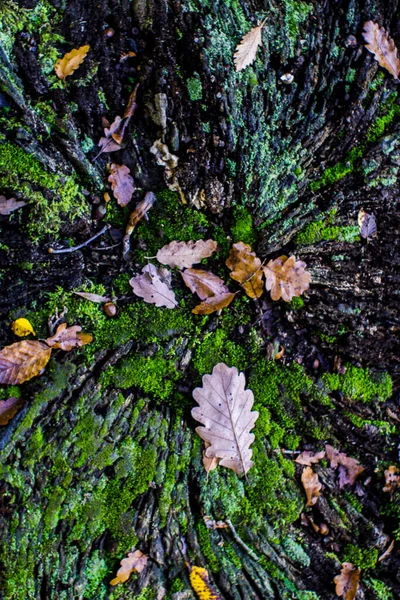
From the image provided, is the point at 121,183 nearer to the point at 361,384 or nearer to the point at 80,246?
the point at 80,246

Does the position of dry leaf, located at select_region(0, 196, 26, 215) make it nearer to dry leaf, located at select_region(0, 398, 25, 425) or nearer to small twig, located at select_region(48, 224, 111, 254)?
small twig, located at select_region(48, 224, 111, 254)

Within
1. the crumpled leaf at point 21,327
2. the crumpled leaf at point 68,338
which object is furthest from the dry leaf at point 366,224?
the crumpled leaf at point 21,327

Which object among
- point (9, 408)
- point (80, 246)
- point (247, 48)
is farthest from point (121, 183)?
point (9, 408)

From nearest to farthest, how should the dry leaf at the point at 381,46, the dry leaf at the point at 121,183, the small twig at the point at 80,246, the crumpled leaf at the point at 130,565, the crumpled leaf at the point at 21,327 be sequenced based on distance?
the crumpled leaf at the point at 130,565
the crumpled leaf at the point at 21,327
the small twig at the point at 80,246
the dry leaf at the point at 121,183
the dry leaf at the point at 381,46

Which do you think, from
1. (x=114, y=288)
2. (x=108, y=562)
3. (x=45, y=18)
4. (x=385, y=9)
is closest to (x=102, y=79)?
(x=45, y=18)

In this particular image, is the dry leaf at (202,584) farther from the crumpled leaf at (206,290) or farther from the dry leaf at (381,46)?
the dry leaf at (381,46)

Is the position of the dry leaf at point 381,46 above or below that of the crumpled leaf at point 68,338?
above
